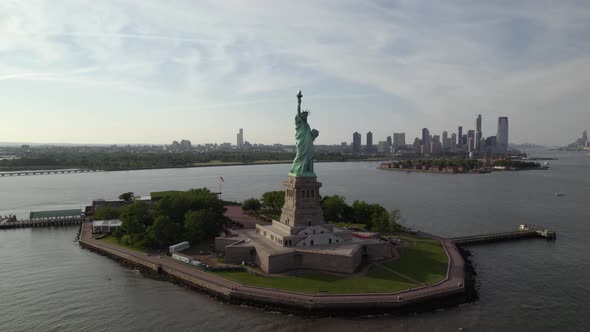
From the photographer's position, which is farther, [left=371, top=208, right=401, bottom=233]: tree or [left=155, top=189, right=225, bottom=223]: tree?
[left=371, top=208, right=401, bottom=233]: tree

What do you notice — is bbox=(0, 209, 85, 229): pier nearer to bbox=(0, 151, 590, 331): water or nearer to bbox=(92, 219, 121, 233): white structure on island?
bbox=(0, 151, 590, 331): water

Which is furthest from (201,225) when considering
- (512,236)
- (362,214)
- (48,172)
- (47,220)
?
(48,172)

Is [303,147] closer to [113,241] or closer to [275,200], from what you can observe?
[275,200]

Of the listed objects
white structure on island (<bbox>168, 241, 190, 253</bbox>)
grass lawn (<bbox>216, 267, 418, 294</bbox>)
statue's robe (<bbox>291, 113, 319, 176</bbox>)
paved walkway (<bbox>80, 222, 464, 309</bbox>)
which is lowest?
paved walkway (<bbox>80, 222, 464, 309</bbox>)

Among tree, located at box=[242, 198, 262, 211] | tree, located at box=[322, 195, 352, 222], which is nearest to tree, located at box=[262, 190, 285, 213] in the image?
tree, located at box=[242, 198, 262, 211]

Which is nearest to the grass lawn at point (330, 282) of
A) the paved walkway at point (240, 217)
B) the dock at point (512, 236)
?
the dock at point (512, 236)

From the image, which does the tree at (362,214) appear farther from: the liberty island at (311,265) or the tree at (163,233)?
the tree at (163,233)
